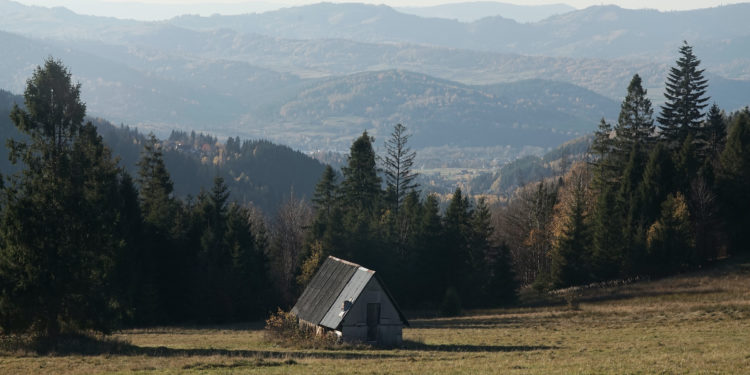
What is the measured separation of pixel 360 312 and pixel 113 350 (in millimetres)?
12960

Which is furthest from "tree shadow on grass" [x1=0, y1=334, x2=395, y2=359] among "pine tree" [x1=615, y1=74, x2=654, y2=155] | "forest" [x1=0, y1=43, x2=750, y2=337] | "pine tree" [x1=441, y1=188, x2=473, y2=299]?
"pine tree" [x1=615, y1=74, x2=654, y2=155]

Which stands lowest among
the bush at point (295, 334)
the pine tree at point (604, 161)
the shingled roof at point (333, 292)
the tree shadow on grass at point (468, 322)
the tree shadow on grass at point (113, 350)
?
the tree shadow on grass at point (468, 322)

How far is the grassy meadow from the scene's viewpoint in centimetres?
2842

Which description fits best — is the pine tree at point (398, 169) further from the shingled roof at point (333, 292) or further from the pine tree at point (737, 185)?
the shingled roof at point (333, 292)

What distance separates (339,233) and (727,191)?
128 feet

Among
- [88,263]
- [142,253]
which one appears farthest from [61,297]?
[142,253]

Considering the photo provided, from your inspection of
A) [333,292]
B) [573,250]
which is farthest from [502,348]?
[573,250]

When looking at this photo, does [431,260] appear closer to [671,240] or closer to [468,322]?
[468,322]

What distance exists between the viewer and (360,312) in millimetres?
41219

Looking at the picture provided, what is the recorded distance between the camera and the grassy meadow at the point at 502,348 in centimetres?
2842

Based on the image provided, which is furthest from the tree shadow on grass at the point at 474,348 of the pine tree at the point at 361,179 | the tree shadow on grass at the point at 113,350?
the pine tree at the point at 361,179

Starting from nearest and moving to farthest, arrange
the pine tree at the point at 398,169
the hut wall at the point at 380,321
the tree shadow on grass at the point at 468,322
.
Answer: the hut wall at the point at 380,321, the tree shadow on grass at the point at 468,322, the pine tree at the point at 398,169

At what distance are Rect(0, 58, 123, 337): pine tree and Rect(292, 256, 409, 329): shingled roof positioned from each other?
436 inches

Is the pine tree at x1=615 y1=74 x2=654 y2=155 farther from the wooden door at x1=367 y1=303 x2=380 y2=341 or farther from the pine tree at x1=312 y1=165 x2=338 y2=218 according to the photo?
the wooden door at x1=367 y1=303 x2=380 y2=341
